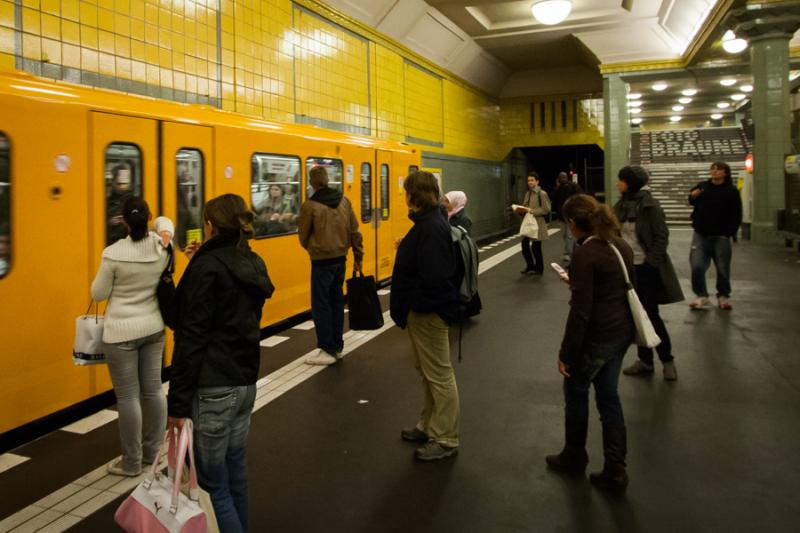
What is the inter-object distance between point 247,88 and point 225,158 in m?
2.80

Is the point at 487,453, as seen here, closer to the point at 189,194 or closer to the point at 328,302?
the point at 328,302

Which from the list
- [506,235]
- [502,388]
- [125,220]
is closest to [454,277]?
[502,388]

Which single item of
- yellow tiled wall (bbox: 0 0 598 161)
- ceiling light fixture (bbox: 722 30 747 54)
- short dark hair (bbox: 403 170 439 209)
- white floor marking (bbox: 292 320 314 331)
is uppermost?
ceiling light fixture (bbox: 722 30 747 54)

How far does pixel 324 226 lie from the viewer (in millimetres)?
5434

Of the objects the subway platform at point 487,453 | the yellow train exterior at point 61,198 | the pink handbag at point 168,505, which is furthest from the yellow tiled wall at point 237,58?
the pink handbag at point 168,505

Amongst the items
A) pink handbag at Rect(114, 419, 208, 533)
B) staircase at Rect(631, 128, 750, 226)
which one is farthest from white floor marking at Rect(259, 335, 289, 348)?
staircase at Rect(631, 128, 750, 226)

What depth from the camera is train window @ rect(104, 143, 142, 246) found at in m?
4.37

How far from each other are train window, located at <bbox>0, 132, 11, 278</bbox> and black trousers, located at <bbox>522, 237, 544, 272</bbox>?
26.5ft

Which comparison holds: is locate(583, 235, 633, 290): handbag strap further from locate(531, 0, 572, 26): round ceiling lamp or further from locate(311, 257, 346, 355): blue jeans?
locate(531, 0, 572, 26): round ceiling lamp

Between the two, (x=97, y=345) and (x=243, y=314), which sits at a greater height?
(x=243, y=314)

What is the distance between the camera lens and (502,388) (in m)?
4.83

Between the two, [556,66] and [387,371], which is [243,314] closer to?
[387,371]

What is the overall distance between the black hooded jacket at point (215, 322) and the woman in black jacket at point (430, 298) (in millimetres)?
1166

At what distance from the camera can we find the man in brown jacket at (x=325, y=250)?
17.9 ft
